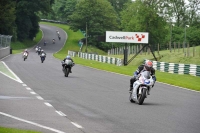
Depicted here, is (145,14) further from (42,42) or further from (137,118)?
(137,118)

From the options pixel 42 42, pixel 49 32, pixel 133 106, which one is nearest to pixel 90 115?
pixel 133 106

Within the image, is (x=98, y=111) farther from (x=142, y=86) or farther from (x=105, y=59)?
(x=105, y=59)

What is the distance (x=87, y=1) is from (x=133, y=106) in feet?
420

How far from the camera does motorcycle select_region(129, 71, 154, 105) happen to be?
18234mm

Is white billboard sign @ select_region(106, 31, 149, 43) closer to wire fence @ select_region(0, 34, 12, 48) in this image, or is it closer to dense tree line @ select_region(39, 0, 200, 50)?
wire fence @ select_region(0, 34, 12, 48)

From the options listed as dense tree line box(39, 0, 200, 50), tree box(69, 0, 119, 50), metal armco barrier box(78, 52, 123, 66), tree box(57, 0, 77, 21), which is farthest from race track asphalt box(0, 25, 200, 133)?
tree box(57, 0, 77, 21)

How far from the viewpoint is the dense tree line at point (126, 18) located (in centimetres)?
10031

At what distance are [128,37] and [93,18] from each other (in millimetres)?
76442

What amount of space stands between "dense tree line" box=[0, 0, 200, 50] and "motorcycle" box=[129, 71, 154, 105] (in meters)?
76.0

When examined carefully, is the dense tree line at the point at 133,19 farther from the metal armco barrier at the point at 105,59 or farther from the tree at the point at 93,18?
the metal armco barrier at the point at 105,59

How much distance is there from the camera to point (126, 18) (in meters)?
137

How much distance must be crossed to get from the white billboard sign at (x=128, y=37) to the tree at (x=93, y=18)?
2812 inches

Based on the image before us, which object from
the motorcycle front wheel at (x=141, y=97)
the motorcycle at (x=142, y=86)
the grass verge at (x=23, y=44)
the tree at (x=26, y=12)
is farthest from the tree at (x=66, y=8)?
the motorcycle front wheel at (x=141, y=97)

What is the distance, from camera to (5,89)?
23.2 m
